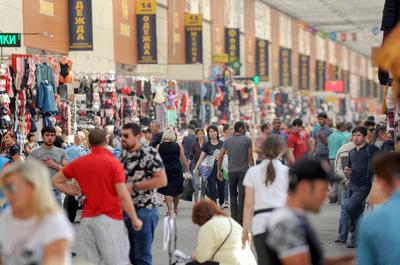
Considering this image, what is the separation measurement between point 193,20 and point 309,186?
128 feet

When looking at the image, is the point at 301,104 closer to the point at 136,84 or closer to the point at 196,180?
the point at 136,84

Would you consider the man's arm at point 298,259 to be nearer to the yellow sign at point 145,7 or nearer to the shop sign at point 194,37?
the yellow sign at point 145,7

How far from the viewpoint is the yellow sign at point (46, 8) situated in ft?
97.5

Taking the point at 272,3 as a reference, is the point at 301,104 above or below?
below

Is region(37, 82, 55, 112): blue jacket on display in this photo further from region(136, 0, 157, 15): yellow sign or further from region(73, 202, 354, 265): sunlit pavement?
region(136, 0, 157, 15): yellow sign

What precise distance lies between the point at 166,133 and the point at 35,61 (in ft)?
15.2

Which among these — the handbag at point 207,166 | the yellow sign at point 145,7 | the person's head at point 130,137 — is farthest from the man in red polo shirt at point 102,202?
the yellow sign at point 145,7

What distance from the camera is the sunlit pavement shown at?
14281 millimetres

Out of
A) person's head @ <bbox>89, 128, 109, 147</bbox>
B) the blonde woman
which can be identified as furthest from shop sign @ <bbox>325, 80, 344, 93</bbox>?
person's head @ <bbox>89, 128, 109, 147</bbox>

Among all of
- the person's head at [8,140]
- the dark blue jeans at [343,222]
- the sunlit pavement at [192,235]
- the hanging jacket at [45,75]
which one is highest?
the hanging jacket at [45,75]

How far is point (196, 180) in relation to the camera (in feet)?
72.4

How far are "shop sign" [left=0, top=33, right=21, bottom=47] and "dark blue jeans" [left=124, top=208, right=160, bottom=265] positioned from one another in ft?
37.1

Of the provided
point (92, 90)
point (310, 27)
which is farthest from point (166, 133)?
point (310, 27)

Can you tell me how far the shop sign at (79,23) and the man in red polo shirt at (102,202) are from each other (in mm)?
20514
